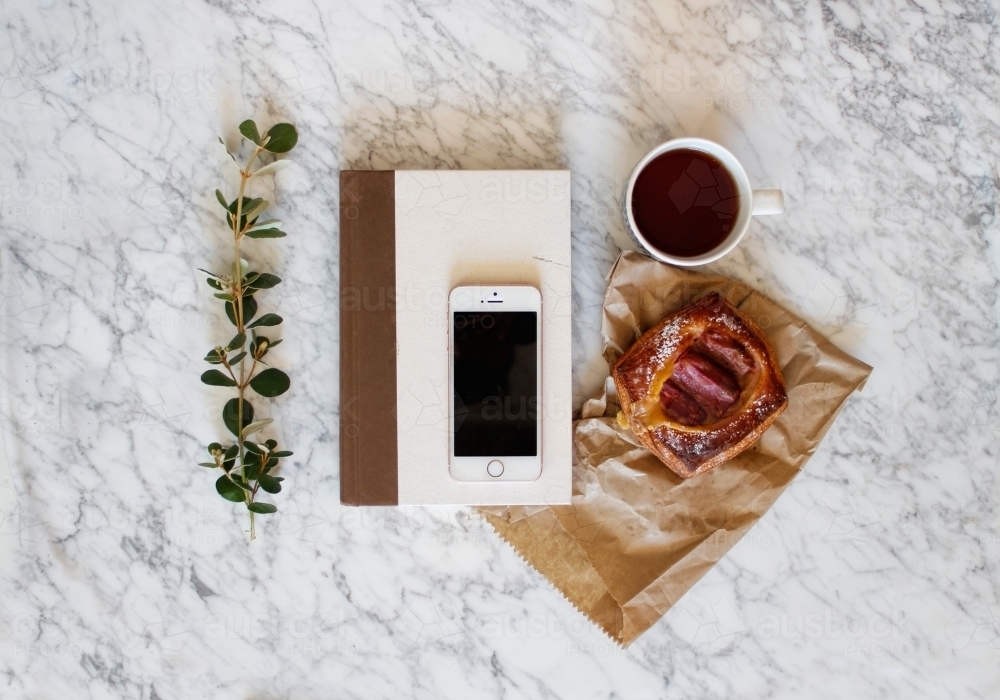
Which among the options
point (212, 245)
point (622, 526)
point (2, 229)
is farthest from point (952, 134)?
point (2, 229)

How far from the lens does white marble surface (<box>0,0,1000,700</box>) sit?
96cm

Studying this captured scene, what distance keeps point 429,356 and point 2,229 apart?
654 millimetres

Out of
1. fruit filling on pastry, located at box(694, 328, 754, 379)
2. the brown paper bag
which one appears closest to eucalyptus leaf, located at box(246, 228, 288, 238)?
the brown paper bag

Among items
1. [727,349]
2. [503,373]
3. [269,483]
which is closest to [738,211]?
[727,349]

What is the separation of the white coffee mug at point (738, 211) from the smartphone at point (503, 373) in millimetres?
159

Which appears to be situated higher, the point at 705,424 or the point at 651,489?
the point at 705,424

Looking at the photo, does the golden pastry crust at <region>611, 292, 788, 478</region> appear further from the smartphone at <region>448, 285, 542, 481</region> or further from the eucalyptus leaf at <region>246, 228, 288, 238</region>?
the eucalyptus leaf at <region>246, 228, 288, 238</region>

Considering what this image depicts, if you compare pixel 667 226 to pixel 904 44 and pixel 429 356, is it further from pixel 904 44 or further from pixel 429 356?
pixel 904 44

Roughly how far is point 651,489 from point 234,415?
58 cm

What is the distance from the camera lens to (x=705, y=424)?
873 mm

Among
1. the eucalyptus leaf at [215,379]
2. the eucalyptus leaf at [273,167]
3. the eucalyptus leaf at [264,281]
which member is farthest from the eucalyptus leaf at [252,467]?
the eucalyptus leaf at [273,167]

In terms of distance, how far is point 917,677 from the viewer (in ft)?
3.22

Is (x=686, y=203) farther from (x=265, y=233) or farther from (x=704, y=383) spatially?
(x=265, y=233)

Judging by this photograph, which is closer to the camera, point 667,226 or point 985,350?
point 667,226
